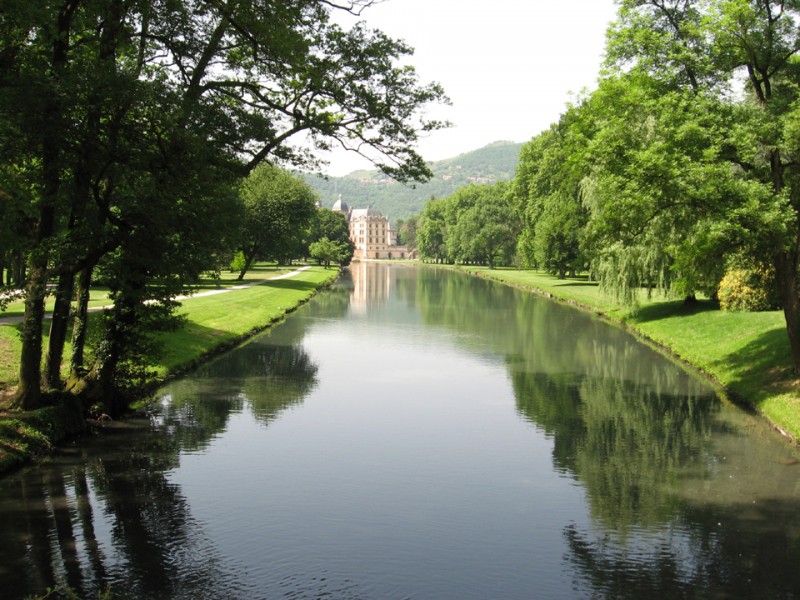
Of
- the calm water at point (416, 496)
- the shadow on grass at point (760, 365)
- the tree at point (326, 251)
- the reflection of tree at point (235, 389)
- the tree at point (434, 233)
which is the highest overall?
the tree at point (434, 233)

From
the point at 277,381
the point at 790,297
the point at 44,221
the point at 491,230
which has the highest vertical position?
the point at 491,230

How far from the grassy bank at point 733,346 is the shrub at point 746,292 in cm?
52

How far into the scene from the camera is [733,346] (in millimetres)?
24875

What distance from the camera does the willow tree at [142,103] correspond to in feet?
43.6

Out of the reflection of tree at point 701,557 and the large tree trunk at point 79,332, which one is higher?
the large tree trunk at point 79,332

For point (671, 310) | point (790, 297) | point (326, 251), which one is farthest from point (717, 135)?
point (326, 251)

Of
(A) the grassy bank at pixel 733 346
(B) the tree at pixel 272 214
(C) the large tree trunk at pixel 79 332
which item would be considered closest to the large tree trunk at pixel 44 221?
(C) the large tree trunk at pixel 79 332

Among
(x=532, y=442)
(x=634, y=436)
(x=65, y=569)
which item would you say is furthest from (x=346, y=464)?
(x=634, y=436)

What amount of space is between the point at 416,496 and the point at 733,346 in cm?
1646

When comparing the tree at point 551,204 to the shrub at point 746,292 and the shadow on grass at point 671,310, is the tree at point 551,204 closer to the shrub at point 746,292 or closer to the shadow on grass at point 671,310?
the shadow on grass at point 671,310

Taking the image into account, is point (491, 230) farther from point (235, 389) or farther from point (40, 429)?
point (40, 429)

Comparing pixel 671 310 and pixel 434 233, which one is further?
pixel 434 233

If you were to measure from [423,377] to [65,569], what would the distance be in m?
15.5

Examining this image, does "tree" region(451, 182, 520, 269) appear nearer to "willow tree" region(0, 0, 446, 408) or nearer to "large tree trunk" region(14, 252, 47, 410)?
"willow tree" region(0, 0, 446, 408)
